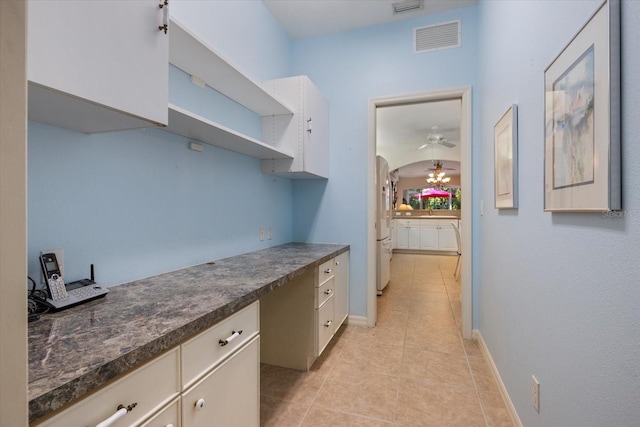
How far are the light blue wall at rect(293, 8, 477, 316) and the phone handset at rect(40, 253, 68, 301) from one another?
7.24 feet

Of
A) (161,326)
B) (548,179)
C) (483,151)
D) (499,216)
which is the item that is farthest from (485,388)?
(161,326)

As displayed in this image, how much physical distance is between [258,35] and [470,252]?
2679 millimetres

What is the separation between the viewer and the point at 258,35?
2557mm

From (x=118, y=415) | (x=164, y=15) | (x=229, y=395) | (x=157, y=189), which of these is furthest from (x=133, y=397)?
(x=164, y=15)

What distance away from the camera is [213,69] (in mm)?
1699

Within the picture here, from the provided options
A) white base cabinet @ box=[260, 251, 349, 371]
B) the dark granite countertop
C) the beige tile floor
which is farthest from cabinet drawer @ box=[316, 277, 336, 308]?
the dark granite countertop

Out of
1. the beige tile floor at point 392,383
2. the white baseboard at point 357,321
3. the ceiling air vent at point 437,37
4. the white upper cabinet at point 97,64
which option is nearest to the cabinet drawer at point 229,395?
the beige tile floor at point 392,383

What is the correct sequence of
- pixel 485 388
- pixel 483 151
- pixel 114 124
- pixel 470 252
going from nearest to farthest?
pixel 114 124 < pixel 485 388 < pixel 483 151 < pixel 470 252

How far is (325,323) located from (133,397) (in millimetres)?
Answer: 1679

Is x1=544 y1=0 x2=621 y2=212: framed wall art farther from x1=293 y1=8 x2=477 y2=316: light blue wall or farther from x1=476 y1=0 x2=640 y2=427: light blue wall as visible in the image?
x1=293 y1=8 x2=477 y2=316: light blue wall

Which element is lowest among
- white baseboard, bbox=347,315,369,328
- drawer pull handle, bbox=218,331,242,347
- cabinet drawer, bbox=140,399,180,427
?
white baseboard, bbox=347,315,369,328

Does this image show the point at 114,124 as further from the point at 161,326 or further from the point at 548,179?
the point at 548,179

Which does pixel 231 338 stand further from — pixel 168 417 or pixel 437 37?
pixel 437 37

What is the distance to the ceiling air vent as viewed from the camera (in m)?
2.72
